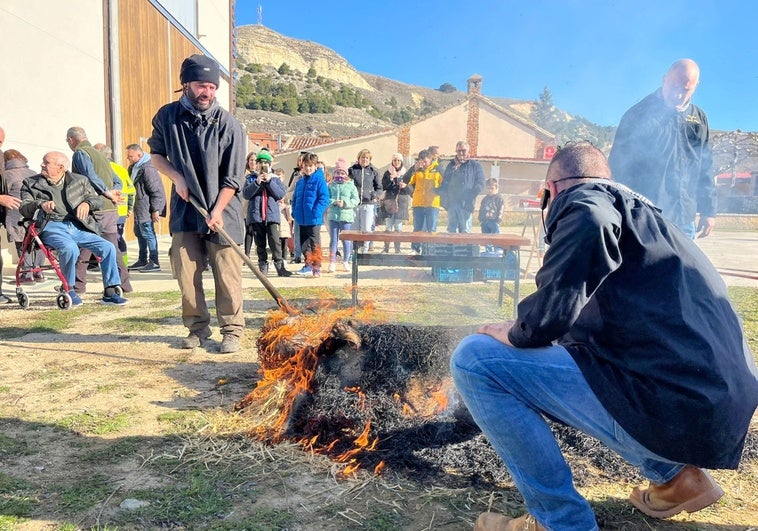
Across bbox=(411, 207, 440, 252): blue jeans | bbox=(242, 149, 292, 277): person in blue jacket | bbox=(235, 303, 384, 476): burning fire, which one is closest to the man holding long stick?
bbox=(235, 303, 384, 476): burning fire

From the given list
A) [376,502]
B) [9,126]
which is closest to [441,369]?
[376,502]

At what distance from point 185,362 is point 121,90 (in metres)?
9.70

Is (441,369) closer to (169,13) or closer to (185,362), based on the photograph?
(185,362)

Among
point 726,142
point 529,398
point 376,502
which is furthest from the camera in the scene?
point 726,142

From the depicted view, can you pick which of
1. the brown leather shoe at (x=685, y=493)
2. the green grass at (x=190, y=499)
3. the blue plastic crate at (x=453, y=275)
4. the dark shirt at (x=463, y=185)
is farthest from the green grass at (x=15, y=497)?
the dark shirt at (x=463, y=185)

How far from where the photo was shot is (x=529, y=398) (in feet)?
6.37

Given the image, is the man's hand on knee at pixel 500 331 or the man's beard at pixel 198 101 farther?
the man's beard at pixel 198 101

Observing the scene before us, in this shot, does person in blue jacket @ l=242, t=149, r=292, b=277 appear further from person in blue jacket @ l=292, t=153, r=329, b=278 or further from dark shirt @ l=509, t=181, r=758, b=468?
dark shirt @ l=509, t=181, r=758, b=468

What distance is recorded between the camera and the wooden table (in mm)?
5609

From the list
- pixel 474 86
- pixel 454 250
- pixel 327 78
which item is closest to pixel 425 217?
pixel 454 250

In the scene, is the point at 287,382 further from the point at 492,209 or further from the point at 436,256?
the point at 492,209

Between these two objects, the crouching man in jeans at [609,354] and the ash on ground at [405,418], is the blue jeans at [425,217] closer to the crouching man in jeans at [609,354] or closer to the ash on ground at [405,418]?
the ash on ground at [405,418]

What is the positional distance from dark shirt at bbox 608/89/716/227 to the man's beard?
3.35m

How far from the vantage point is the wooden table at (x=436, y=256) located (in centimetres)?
561
